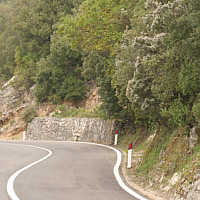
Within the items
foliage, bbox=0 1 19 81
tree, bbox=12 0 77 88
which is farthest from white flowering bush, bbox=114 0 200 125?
foliage, bbox=0 1 19 81

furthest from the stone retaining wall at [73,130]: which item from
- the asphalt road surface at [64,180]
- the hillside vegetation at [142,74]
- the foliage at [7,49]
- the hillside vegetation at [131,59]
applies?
the foliage at [7,49]

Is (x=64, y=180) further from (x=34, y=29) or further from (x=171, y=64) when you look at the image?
(x=34, y=29)

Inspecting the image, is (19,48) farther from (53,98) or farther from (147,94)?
(147,94)

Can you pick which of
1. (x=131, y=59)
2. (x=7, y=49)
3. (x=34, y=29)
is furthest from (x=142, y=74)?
(x=7, y=49)

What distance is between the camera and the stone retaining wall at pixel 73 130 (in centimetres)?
2005

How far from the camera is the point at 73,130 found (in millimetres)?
23672

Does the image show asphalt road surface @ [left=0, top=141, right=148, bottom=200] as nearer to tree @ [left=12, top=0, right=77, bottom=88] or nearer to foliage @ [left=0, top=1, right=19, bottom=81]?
tree @ [left=12, top=0, right=77, bottom=88]

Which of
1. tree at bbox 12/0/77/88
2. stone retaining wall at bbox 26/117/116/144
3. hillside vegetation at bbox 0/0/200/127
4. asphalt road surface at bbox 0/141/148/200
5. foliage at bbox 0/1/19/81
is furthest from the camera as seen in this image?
foliage at bbox 0/1/19/81

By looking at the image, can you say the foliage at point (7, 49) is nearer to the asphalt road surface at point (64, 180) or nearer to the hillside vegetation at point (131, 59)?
the hillside vegetation at point (131, 59)

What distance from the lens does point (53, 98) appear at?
3575 cm

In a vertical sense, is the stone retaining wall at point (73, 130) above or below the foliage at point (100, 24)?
below

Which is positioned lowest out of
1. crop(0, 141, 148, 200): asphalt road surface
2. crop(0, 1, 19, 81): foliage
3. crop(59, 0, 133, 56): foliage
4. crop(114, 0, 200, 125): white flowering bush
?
crop(0, 141, 148, 200): asphalt road surface

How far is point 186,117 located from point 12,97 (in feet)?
118

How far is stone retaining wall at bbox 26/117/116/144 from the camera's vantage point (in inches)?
789
